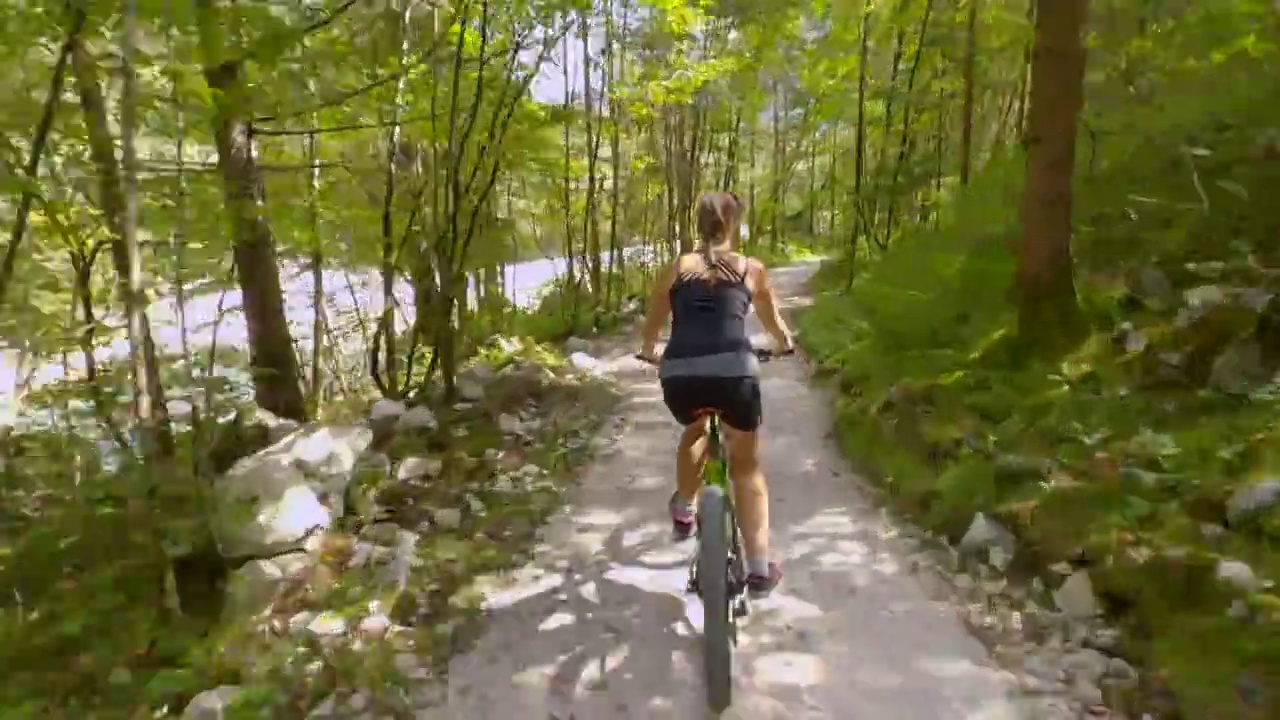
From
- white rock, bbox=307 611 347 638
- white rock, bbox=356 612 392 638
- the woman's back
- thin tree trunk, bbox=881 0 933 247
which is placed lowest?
white rock, bbox=356 612 392 638

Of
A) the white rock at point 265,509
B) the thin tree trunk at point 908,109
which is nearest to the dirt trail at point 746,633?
the white rock at point 265,509

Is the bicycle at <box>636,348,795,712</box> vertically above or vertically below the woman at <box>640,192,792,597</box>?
below

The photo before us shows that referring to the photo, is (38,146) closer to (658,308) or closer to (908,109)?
(658,308)

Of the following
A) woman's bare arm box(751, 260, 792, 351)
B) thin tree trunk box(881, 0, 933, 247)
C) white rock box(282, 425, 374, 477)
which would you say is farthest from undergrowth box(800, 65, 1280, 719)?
white rock box(282, 425, 374, 477)

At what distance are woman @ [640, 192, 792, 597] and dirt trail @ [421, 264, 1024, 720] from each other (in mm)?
483

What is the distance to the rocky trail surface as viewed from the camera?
361cm

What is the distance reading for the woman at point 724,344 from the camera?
383cm

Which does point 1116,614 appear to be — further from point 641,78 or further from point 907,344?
point 641,78

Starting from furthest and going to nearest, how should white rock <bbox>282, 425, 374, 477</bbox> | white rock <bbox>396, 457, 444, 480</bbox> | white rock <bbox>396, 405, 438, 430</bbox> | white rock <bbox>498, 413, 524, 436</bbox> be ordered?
1. white rock <bbox>498, 413, 524, 436</bbox>
2. white rock <bbox>396, 405, 438, 430</bbox>
3. white rock <bbox>396, 457, 444, 480</bbox>
4. white rock <bbox>282, 425, 374, 477</bbox>

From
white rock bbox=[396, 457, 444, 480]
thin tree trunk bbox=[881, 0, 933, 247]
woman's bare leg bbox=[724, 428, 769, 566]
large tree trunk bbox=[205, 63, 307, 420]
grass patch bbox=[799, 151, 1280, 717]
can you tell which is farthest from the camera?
thin tree trunk bbox=[881, 0, 933, 247]

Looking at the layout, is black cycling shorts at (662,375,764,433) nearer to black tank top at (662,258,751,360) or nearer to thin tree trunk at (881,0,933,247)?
black tank top at (662,258,751,360)

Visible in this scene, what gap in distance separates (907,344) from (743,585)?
5.14 meters

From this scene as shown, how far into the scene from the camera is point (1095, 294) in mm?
6805

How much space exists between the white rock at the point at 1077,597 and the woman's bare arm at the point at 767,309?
1.84m
